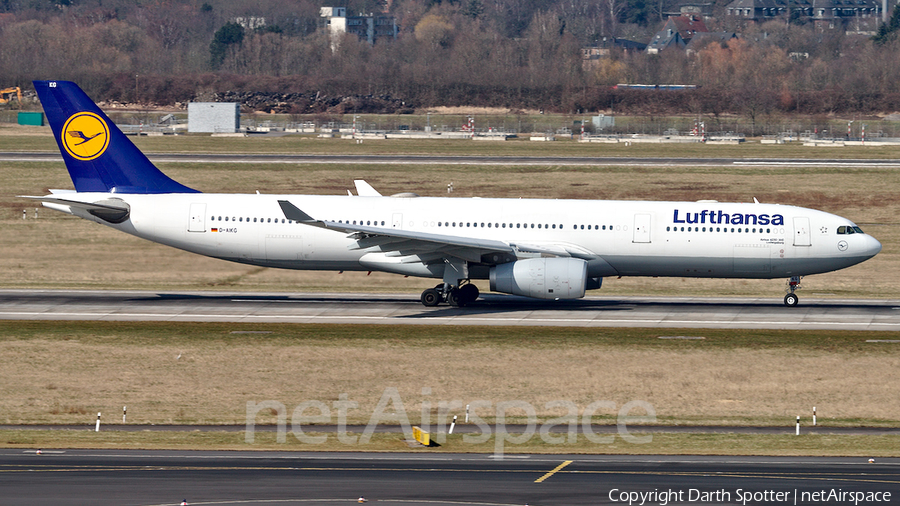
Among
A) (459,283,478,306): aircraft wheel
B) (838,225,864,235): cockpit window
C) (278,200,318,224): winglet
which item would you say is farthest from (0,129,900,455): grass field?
(838,225,864,235): cockpit window

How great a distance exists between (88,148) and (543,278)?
66.4ft

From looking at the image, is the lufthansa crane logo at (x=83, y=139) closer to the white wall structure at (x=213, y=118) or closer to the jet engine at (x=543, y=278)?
the jet engine at (x=543, y=278)

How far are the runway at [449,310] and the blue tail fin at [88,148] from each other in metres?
5.03

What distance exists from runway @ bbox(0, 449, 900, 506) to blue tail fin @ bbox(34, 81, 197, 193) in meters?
22.2

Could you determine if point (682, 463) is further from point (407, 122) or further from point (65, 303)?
point (407, 122)

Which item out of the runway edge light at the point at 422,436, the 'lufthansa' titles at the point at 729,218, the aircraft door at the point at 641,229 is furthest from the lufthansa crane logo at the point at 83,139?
the runway edge light at the point at 422,436

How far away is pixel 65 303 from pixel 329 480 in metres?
26.2

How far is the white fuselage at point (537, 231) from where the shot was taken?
43094 mm

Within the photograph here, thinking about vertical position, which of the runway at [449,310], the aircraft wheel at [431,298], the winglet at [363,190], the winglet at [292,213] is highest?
the winglet at [363,190]

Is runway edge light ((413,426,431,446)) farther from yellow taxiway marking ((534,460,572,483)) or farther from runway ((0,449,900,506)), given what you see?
yellow taxiway marking ((534,460,572,483))

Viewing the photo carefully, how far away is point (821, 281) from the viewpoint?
52344 millimetres

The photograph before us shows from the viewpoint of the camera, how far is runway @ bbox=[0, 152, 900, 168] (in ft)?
276

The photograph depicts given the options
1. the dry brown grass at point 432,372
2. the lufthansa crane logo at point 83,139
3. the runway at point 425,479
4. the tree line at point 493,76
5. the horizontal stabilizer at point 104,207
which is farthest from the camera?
the tree line at point 493,76

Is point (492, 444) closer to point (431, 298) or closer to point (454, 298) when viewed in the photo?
point (454, 298)
